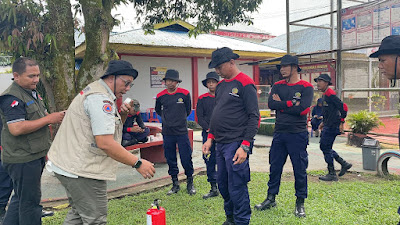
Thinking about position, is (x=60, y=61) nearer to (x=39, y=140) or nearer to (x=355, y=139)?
(x=39, y=140)

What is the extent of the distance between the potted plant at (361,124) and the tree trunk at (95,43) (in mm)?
7188

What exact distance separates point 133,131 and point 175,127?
44.4 inches

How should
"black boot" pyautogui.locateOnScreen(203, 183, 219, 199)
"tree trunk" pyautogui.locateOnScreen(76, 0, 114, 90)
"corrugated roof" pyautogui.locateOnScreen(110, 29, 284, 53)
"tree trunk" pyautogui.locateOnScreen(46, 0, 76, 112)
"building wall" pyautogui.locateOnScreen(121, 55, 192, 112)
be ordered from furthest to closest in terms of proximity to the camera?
"building wall" pyautogui.locateOnScreen(121, 55, 192, 112) < "corrugated roof" pyautogui.locateOnScreen(110, 29, 284, 53) < "tree trunk" pyautogui.locateOnScreen(76, 0, 114, 90) < "tree trunk" pyautogui.locateOnScreen(46, 0, 76, 112) < "black boot" pyautogui.locateOnScreen(203, 183, 219, 199)

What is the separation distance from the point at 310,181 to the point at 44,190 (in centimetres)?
489

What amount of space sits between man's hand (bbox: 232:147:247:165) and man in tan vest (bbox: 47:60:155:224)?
1.14m

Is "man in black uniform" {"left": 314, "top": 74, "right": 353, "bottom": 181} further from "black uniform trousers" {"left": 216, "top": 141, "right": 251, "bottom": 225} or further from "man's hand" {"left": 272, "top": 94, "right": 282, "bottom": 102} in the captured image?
"black uniform trousers" {"left": 216, "top": 141, "right": 251, "bottom": 225}

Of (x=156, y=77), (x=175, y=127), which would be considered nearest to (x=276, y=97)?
(x=175, y=127)

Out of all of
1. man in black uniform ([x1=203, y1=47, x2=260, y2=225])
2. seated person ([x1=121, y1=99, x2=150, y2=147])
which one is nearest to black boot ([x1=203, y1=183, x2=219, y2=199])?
man in black uniform ([x1=203, y1=47, x2=260, y2=225])

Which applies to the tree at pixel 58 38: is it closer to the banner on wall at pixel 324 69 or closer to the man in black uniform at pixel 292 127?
the man in black uniform at pixel 292 127

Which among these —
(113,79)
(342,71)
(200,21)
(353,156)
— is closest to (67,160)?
(113,79)

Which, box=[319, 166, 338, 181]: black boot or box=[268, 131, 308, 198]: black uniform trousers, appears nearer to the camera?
box=[268, 131, 308, 198]: black uniform trousers

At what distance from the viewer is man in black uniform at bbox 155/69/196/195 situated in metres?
5.48

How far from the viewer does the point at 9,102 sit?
130 inches

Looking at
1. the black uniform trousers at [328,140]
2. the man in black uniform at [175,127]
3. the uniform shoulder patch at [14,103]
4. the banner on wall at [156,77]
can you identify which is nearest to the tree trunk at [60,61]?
the man in black uniform at [175,127]
